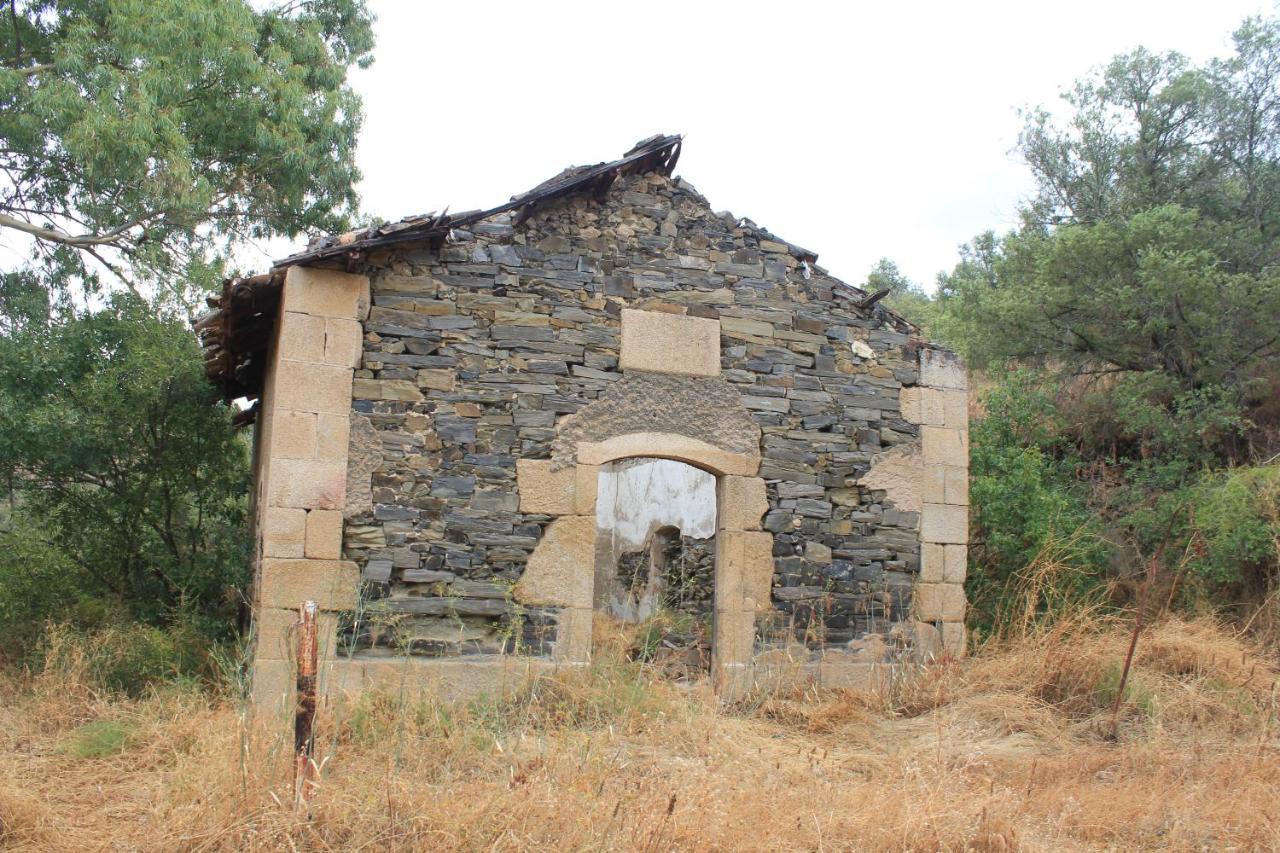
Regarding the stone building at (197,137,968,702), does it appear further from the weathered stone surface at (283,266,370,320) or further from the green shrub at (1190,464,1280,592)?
the green shrub at (1190,464,1280,592)

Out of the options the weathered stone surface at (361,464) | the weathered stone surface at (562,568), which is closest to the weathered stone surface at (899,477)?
the weathered stone surface at (562,568)

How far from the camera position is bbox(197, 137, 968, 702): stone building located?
6.22 m

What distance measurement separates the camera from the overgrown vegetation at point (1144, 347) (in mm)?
8789

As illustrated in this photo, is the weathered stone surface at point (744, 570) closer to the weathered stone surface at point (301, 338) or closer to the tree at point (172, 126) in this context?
the weathered stone surface at point (301, 338)

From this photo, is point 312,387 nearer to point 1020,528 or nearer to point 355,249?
point 355,249

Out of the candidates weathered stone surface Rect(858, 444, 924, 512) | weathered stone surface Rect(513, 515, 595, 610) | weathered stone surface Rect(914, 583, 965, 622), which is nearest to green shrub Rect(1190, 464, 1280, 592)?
weathered stone surface Rect(914, 583, 965, 622)

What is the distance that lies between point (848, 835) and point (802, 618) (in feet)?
9.88

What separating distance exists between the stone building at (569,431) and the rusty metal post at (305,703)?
2.05 meters

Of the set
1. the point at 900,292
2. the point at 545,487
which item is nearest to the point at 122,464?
the point at 545,487

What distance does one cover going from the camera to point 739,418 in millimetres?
7184

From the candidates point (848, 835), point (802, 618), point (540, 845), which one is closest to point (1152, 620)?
point (802, 618)

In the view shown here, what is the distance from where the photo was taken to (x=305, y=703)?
373cm

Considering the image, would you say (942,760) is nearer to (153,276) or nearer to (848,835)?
(848,835)

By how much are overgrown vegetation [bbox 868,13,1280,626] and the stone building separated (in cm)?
180
